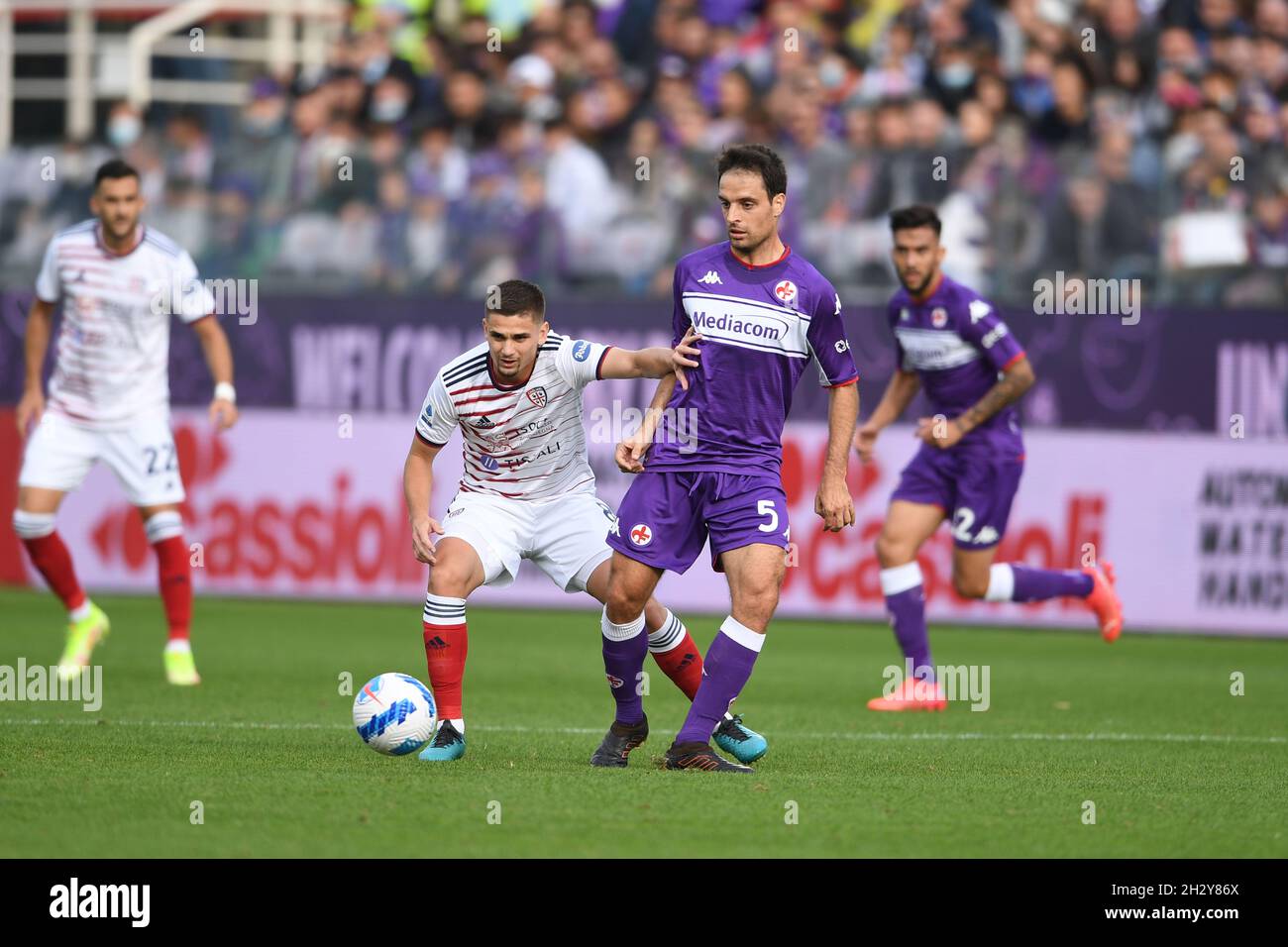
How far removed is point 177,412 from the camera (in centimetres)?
1612

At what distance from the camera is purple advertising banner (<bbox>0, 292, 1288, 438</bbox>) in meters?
14.6

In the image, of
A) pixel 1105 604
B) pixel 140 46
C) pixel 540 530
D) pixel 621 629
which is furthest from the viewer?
pixel 140 46

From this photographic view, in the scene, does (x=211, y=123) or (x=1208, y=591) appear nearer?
(x=1208, y=591)

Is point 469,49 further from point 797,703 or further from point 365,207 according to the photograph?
point 797,703

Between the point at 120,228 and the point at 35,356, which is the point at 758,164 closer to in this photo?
the point at 120,228

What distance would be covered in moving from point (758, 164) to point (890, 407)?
3.79 metres

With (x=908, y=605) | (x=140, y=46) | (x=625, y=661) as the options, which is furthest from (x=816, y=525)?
(x=140, y=46)

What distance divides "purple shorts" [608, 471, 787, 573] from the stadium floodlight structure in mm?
16115

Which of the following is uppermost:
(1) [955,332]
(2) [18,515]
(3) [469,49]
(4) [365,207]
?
(3) [469,49]

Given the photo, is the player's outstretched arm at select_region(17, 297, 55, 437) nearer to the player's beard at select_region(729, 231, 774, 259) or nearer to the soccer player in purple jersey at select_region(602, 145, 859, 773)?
the soccer player in purple jersey at select_region(602, 145, 859, 773)

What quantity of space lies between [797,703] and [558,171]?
6.99 metres

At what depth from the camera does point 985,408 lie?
412 inches

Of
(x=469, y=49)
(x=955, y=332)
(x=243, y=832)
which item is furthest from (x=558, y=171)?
(x=243, y=832)

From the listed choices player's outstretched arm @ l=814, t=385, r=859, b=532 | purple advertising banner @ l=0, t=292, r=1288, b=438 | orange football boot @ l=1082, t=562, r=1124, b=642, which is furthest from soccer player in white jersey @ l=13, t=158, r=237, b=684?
purple advertising banner @ l=0, t=292, r=1288, b=438
